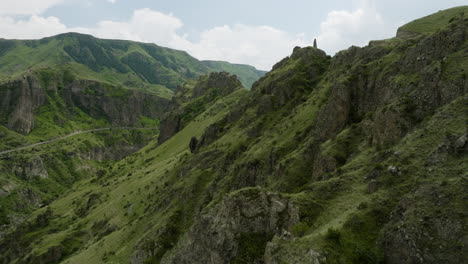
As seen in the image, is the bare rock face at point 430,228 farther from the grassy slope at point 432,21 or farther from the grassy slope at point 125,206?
the grassy slope at point 432,21

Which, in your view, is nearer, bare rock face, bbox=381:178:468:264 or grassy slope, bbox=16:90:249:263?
bare rock face, bbox=381:178:468:264

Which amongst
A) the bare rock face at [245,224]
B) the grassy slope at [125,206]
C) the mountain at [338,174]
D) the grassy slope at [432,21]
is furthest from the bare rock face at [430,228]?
the grassy slope at [432,21]

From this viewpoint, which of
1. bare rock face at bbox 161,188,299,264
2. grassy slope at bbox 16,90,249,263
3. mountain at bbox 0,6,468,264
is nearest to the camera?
mountain at bbox 0,6,468,264

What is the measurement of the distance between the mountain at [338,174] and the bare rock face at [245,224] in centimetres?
13

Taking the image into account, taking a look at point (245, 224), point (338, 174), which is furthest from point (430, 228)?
point (245, 224)

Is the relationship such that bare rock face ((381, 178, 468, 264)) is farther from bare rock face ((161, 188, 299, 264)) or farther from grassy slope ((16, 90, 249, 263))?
grassy slope ((16, 90, 249, 263))

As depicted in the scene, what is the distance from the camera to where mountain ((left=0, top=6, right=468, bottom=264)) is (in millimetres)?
30500

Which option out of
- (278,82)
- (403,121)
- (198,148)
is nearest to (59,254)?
(198,148)

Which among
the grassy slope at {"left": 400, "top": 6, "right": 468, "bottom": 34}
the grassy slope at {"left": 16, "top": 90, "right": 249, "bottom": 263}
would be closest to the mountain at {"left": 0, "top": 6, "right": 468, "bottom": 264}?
the grassy slope at {"left": 400, "top": 6, "right": 468, "bottom": 34}

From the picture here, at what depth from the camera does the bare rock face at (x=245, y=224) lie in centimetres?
4028

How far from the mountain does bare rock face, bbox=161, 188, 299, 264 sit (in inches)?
5.0

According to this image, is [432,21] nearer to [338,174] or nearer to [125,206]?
[338,174]

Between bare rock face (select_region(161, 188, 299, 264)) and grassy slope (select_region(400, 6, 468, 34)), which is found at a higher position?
grassy slope (select_region(400, 6, 468, 34))

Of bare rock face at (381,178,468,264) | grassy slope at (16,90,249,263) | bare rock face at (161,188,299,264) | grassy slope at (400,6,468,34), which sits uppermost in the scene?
grassy slope at (400,6,468,34)
